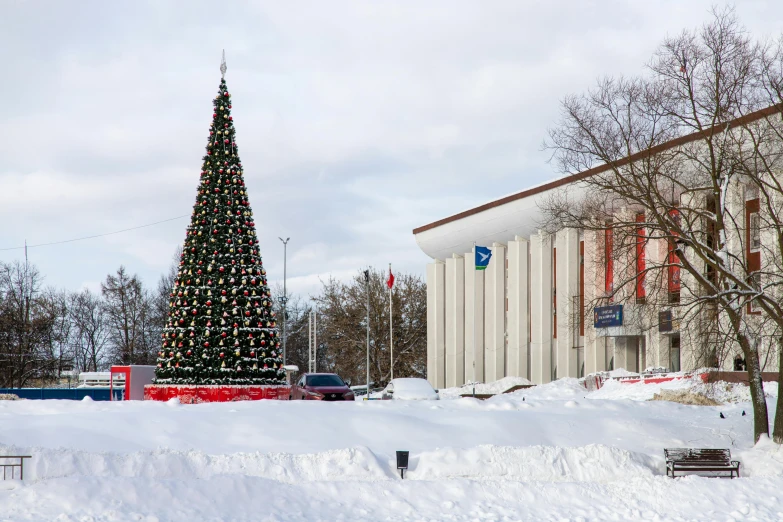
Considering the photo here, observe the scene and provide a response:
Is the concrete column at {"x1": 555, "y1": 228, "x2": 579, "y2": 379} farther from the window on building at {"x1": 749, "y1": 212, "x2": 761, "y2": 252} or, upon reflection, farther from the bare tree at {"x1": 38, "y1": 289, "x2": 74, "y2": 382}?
the bare tree at {"x1": 38, "y1": 289, "x2": 74, "y2": 382}

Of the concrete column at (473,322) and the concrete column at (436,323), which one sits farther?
the concrete column at (436,323)

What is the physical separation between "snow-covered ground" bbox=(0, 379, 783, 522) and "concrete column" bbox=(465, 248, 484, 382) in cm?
4269

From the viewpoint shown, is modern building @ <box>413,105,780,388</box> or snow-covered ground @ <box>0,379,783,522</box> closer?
snow-covered ground @ <box>0,379,783,522</box>

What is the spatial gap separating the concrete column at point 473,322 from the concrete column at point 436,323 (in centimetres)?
384

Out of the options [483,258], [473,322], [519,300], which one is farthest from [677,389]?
[473,322]

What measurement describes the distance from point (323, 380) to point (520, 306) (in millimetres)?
31057

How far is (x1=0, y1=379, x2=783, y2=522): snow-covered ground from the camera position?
12805 mm

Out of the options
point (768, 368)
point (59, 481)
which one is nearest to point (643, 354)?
point (768, 368)

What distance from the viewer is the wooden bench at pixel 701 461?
1642 cm

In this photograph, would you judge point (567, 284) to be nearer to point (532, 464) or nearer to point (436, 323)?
point (436, 323)

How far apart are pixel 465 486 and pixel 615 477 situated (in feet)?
11.5

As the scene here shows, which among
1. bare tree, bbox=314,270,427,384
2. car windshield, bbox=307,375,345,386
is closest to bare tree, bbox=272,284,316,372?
bare tree, bbox=314,270,427,384

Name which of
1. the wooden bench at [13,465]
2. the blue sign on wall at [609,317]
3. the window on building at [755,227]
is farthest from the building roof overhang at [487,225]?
the wooden bench at [13,465]

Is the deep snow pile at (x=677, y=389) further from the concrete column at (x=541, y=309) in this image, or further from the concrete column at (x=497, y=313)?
the concrete column at (x=497, y=313)
